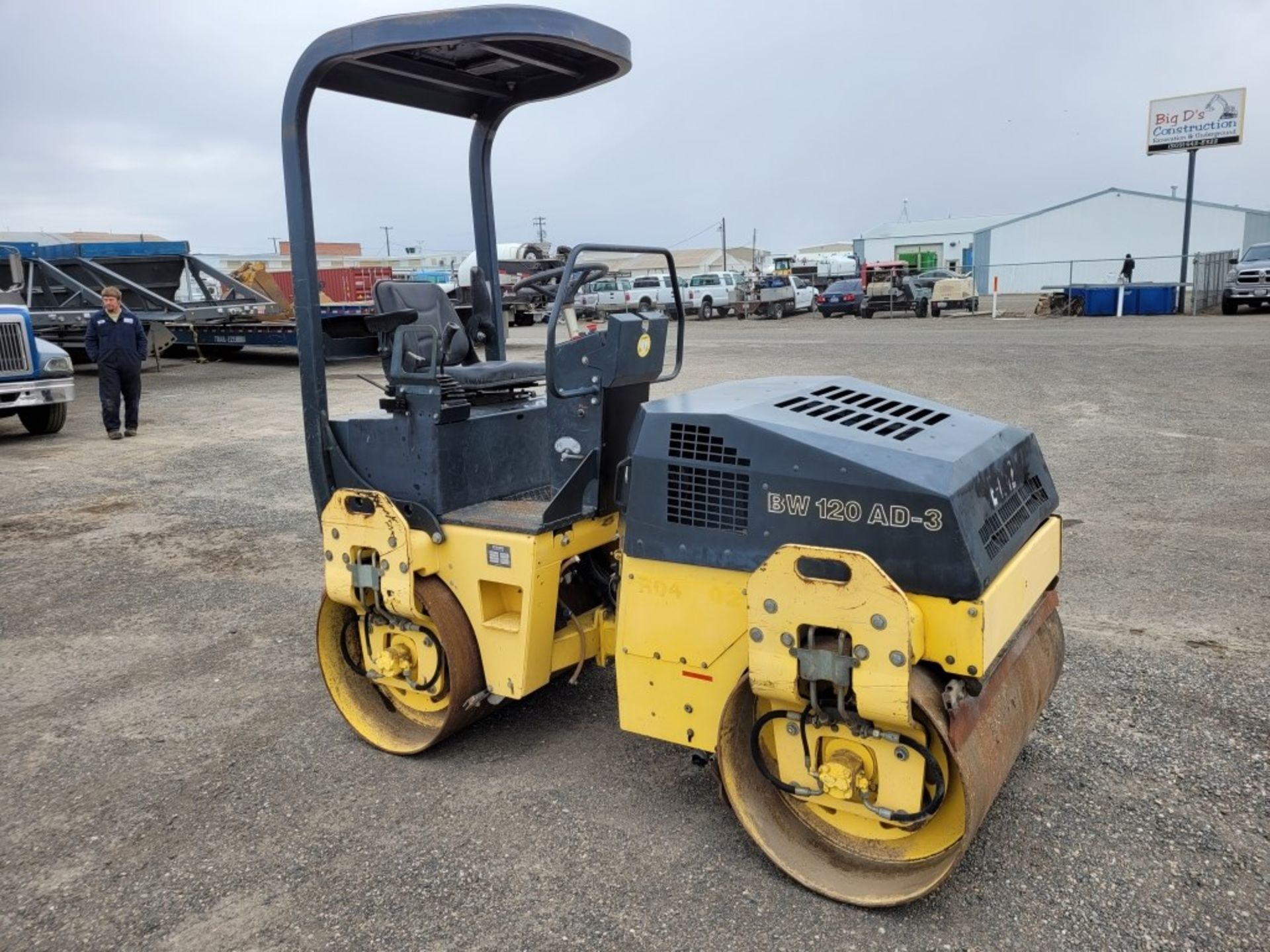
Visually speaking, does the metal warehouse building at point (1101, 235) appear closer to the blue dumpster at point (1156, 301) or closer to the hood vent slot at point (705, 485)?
the blue dumpster at point (1156, 301)

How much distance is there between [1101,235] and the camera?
5428 cm

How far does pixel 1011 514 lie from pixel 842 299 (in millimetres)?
29170

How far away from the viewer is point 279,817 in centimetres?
335

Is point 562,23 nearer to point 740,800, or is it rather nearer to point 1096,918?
point 740,800

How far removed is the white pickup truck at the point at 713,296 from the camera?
34.0 metres

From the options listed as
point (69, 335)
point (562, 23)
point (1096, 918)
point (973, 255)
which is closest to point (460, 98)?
point (562, 23)

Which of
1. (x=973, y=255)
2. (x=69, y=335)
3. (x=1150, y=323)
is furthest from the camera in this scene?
(x=973, y=255)

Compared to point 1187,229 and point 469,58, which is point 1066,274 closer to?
point 1187,229

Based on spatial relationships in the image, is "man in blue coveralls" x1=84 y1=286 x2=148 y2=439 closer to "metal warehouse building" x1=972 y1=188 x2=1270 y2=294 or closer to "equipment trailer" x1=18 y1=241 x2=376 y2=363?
"equipment trailer" x1=18 y1=241 x2=376 y2=363

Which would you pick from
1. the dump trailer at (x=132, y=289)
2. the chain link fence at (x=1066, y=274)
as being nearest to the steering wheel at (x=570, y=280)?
the dump trailer at (x=132, y=289)

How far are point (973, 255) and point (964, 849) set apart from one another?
60.6m

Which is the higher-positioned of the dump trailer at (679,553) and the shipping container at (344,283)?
the shipping container at (344,283)

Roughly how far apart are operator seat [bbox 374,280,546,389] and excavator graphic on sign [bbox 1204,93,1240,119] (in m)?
33.6

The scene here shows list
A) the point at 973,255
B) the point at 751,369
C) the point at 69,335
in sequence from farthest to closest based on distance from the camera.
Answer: the point at 973,255 < the point at 69,335 < the point at 751,369
